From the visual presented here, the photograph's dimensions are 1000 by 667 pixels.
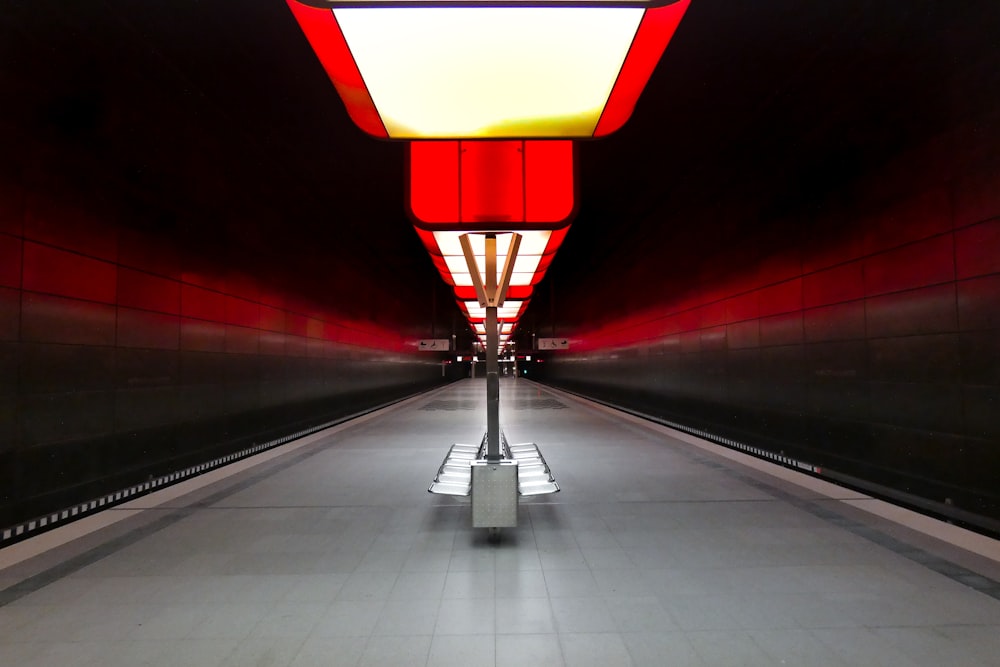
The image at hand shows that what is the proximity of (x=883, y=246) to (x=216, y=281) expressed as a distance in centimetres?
979

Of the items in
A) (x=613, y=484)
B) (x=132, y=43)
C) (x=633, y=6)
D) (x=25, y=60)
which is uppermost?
(x=132, y=43)

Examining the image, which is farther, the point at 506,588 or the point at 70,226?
the point at 70,226

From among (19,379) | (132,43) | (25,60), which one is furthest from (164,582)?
(132,43)

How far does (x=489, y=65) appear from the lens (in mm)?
4164

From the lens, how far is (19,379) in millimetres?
4910

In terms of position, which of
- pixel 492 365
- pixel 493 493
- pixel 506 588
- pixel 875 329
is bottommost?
pixel 506 588

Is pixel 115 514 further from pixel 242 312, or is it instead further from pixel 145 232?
pixel 242 312

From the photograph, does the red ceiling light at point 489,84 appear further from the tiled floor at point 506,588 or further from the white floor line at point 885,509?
the white floor line at point 885,509

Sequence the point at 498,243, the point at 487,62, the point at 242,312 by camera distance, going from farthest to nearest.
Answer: the point at 242,312 < the point at 498,243 < the point at 487,62

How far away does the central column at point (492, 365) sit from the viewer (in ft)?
17.7

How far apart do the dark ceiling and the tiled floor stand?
→ 409cm

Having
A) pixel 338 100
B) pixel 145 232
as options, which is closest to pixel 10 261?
pixel 145 232

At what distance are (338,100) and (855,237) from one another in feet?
24.6

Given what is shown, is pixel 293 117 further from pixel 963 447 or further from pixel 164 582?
pixel 963 447
